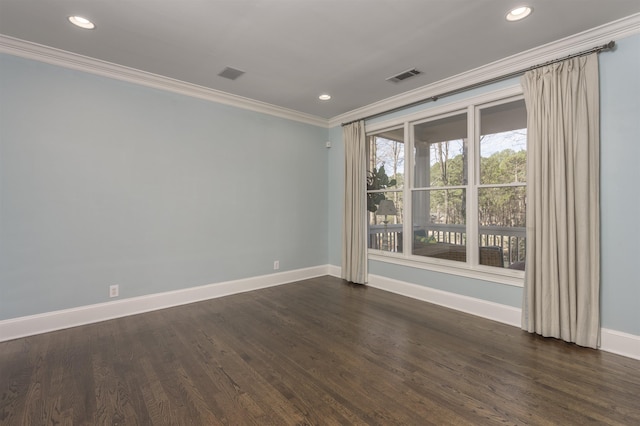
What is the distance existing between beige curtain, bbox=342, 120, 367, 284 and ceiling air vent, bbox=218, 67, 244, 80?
2064 mm

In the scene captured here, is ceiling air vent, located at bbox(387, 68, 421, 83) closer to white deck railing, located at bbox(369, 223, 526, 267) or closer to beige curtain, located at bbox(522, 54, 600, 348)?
beige curtain, located at bbox(522, 54, 600, 348)

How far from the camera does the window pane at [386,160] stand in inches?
179

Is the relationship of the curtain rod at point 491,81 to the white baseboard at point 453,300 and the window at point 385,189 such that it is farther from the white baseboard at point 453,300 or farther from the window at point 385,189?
the white baseboard at point 453,300

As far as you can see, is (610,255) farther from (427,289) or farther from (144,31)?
(144,31)

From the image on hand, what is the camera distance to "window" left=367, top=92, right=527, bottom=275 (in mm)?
3344

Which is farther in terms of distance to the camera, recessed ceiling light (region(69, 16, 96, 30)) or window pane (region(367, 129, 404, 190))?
window pane (region(367, 129, 404, 190))

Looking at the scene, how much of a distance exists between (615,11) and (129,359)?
4.82 metres

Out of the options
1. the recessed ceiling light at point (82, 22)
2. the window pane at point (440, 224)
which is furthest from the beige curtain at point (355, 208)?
the recessed ceiling light at point (82, 22)

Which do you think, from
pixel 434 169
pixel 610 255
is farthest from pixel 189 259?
pixel 610 255

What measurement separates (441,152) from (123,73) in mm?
3926

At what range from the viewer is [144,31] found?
8.75 ft

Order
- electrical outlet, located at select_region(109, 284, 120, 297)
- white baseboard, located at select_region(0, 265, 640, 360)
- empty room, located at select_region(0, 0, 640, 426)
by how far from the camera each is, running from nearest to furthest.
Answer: empty room, located at select_region(0, 0, 640, 426)
white baseboard, located at select_region(0, 265, 640, 360)
electrical outlet, located at select_region(109, 284, 120, 297)

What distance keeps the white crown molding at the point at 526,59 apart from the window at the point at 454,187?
27 centimetres

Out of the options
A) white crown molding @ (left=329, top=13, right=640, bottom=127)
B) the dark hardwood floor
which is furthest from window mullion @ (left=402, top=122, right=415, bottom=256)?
the dark hardwood floor
